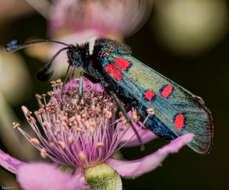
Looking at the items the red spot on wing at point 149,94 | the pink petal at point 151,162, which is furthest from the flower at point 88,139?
the red spot on wing at point 149,94

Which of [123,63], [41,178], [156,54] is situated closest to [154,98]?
[123,63]

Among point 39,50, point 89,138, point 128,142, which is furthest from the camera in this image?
point 39,50

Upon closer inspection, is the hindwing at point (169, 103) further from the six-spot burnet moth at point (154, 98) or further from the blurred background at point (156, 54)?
the blurred background at point (156, 54)

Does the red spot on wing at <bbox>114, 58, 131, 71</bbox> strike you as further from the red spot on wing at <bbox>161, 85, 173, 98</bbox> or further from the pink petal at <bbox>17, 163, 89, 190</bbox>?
the pink petal at <bbox>17, 163, 89, 190</bbox>

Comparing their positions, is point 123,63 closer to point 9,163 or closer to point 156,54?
point 9,163

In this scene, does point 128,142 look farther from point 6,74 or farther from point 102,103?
Answer: point 6,74

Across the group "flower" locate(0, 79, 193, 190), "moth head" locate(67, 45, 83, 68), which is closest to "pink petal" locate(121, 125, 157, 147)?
"flower" locate(0, 79, 193, 190)

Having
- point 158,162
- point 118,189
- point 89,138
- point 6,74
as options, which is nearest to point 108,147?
point 89,138
